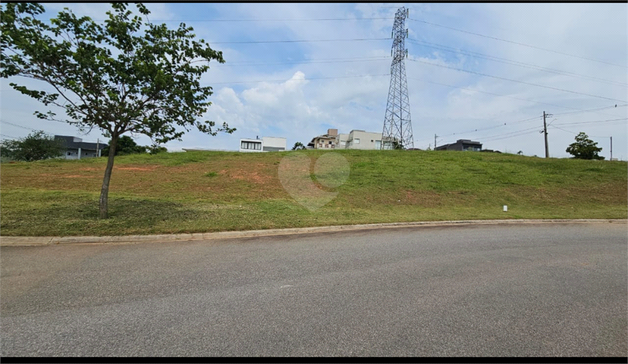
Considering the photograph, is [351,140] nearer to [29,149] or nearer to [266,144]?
[266,144]

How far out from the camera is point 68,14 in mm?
6738

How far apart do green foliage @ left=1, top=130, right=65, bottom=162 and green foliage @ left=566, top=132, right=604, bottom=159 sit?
241 feet

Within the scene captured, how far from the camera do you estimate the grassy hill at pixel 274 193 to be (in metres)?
7.96

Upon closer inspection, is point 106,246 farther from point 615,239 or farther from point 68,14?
point 615,239

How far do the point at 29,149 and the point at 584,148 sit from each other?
7535cm

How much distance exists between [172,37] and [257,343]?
324 inches

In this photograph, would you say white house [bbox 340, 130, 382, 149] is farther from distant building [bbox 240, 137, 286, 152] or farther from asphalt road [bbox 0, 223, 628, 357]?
asphalt road [bbox 0, 223, 628, 357]

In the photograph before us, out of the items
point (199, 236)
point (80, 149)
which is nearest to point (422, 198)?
point (199, 236)

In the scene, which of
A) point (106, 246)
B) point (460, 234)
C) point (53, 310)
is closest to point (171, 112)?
point (106, 246)

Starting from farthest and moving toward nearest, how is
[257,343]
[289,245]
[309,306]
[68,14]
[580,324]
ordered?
[68,14] < [289,245] < [309,306] < [580,324] < [257,343]

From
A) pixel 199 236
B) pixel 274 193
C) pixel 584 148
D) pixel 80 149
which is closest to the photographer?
pixel 199 236

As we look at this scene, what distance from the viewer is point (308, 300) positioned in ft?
11.8

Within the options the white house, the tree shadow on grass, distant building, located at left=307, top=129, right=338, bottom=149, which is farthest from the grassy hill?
distant building, located at left=307, top=129, right=338, bottom=149

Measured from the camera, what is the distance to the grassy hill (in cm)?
796
